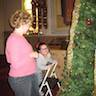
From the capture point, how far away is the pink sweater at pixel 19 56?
296 centimetres

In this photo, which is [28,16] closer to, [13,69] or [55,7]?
[13,69]

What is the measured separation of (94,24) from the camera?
3.17m

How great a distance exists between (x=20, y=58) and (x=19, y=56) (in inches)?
0.9

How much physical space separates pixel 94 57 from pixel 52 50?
2.58 m

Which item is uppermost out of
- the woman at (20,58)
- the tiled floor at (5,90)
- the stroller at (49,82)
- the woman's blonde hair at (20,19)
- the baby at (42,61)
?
the woman's blonde hair at (20,19)

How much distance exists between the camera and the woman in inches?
117

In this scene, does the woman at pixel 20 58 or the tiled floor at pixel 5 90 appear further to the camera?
the tiled floor at pixel 5 90

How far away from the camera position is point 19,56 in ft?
9.73

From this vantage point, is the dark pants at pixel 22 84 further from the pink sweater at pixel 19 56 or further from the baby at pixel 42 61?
the baby at pixel 42 61

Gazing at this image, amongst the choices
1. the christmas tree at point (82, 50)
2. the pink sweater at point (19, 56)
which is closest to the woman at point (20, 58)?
the pink sweater at point (19, 56)

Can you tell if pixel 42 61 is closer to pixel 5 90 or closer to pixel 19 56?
pixel 5 90

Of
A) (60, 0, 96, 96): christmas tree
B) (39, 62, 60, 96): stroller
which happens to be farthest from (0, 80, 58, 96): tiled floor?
(60, 0, 96, 96): christmas tree

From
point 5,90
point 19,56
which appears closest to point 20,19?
point 19,56

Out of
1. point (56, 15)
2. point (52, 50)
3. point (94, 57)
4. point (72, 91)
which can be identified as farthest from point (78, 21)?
point (56, 15)
